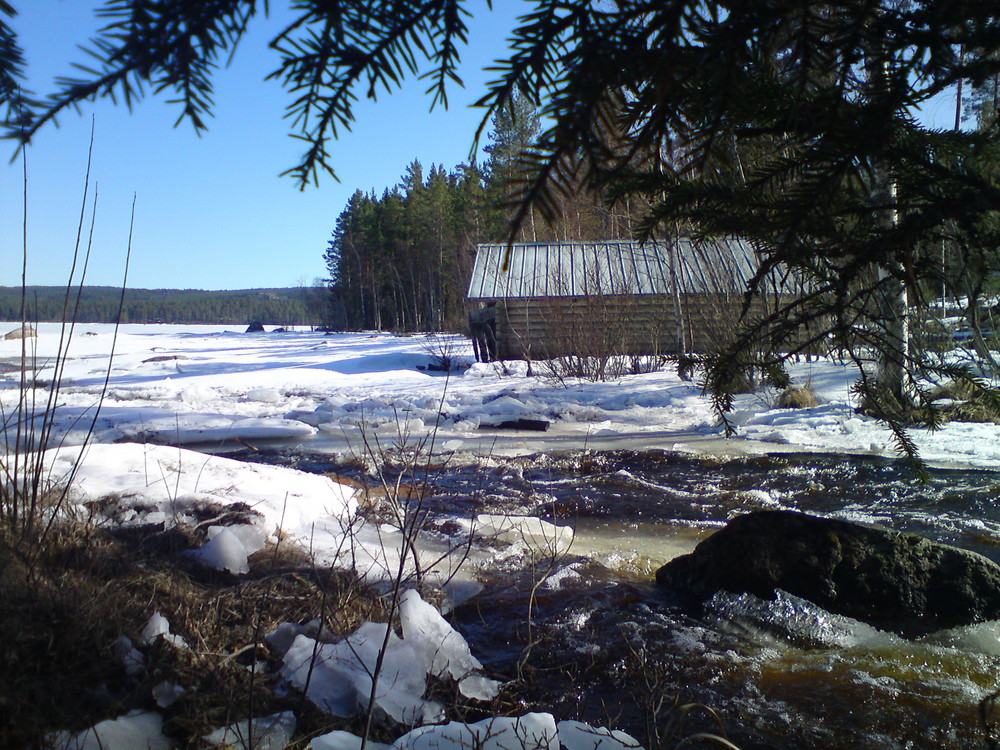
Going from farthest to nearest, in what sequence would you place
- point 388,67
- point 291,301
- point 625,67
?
point 291,301, point 388,67, point 625,67

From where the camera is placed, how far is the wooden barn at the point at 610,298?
11008mm

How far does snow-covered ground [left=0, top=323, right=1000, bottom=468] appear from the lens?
7707 millimetres

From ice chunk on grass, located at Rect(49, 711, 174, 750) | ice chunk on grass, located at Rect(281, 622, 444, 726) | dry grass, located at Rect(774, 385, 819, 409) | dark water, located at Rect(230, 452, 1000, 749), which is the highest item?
dry grass, located at Rect(774, 385, 819, 409)

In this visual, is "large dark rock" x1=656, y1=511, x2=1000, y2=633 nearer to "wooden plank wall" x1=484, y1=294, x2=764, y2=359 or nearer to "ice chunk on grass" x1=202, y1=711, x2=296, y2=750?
"ice chunk on grass" x1=202, y1=711, x2=296, y2=750

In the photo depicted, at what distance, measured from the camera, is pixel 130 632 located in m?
2.41

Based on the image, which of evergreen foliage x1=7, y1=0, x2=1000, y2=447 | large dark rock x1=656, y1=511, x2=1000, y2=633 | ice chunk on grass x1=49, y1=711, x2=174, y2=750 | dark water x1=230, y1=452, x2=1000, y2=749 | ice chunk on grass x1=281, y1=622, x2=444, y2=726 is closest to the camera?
evergreen foliage x1=7, y1=0, x2=1000, y2=447

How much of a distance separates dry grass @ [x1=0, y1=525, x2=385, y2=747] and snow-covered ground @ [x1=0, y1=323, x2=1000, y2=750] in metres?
0.08

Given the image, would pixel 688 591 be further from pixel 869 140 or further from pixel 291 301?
pixel 291 301

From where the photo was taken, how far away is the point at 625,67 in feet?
2.82

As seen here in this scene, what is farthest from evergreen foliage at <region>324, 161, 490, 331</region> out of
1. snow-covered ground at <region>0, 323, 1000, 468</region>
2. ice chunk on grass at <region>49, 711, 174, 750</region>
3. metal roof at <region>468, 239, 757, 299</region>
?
ice chunk on grass at <region>49, 711, 174, 750</region>

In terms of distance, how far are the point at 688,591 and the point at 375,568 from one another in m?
1.78

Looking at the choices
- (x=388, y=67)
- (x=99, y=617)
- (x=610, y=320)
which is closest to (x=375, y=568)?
(x=99, y=617)

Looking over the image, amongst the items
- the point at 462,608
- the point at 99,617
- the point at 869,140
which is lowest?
the point at 462,608

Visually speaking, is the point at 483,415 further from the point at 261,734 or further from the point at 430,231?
the point at 430,231
